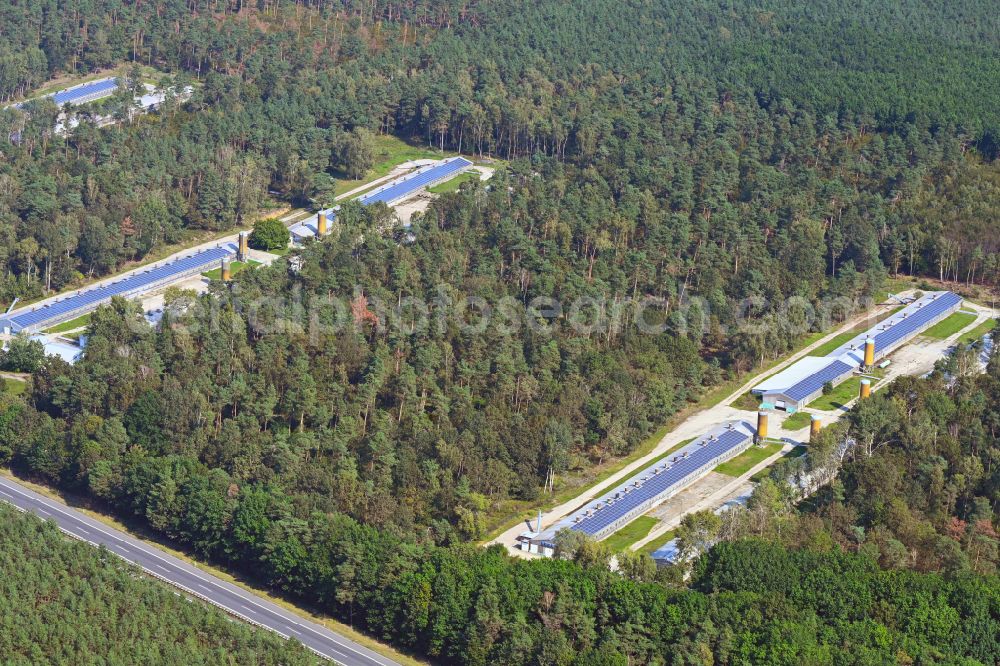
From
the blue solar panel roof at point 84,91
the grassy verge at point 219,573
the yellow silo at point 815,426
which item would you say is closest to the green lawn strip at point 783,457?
the yellow silo at point 815,426

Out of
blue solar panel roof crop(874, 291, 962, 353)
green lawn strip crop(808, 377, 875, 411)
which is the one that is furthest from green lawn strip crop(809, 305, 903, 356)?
green lawn strip crop(808, 377, 875, 411)

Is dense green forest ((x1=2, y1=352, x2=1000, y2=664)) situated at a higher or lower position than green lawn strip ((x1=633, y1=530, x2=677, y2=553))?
higher

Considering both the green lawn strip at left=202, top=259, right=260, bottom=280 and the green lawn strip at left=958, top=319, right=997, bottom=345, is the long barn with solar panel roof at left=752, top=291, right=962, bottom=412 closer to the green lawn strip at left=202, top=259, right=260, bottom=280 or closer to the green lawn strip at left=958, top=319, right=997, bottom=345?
the green lawn strip at left=958, top=319, right=997, bottom=345

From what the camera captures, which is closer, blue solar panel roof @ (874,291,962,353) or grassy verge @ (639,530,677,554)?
grassy verge @ (639,530,677,554)

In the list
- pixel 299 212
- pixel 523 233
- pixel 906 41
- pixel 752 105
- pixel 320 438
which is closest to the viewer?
pixel 320 438

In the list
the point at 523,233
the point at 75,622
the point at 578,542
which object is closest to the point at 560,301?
the point at 523,233

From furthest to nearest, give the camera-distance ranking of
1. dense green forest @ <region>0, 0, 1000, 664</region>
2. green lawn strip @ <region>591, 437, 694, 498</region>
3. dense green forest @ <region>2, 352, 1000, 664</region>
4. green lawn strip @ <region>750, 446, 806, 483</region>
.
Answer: green lawn strip @ <region>750, 446, 806, 483</region> < green lawn strip @ <region>591, 437, 694, 498</region> < dense green forest @ <region>0, 0, 1000, 664</region> < dense green forest @ <region>2, 352, 1000, 664</region>

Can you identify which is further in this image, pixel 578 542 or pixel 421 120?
pixel 421 120

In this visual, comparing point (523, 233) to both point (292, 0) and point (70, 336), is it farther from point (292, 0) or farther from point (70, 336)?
point (292, 0)
